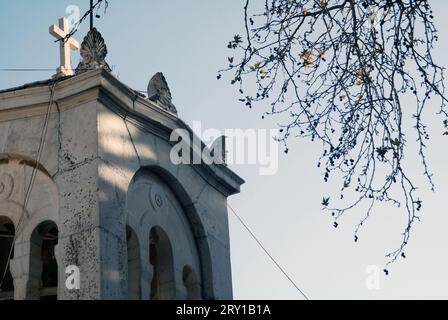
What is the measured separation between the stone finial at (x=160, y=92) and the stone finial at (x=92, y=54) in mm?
1043

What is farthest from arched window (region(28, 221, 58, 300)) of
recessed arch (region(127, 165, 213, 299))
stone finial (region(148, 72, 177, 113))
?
stone finial (region(148, 72, 177, 113))

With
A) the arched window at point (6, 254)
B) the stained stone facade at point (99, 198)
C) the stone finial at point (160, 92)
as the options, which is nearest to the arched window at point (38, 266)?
the stained stone facade at point (99, 198)

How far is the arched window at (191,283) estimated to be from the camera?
60.4 feet

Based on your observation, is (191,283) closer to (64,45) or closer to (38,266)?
(38,266)

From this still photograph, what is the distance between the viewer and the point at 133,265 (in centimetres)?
1697

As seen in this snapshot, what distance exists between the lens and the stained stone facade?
53.6 ft

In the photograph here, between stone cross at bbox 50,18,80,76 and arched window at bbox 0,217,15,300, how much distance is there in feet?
7.30

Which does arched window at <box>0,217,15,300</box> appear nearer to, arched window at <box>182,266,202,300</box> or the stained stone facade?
the stained stone facade

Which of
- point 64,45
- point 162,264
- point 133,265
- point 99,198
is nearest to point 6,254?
point 162,264

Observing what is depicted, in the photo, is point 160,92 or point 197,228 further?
point 197,228

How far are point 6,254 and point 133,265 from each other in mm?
2959

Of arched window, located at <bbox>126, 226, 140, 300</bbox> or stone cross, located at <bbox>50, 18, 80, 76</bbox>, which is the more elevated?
stone cross, located at <bbox>50, 18, 80, 76</bbox>

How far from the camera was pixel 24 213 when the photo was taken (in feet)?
56.1
